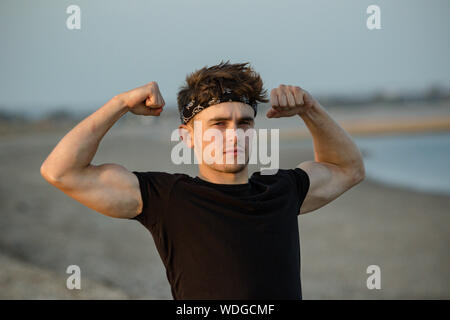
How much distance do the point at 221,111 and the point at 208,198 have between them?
423mm

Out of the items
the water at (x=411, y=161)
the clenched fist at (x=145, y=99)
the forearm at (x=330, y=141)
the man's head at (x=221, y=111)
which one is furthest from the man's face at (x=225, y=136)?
the water at (x=411, y=161)

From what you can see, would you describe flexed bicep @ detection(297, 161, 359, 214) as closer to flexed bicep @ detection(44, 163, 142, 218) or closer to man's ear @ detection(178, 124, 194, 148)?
man's ear @ detection(178, 124, 194, 148)

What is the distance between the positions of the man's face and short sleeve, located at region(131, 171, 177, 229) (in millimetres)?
238

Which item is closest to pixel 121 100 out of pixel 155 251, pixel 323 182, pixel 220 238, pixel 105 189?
pixel 105 189

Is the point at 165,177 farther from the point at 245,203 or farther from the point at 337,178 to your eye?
the point at 337,178

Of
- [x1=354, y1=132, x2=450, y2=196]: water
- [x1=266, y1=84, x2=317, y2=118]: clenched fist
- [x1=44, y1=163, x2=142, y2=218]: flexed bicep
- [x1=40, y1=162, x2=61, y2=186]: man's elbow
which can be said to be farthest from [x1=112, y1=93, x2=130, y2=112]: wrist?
[x1=354, y1=132, x2=450, y2=196]: water

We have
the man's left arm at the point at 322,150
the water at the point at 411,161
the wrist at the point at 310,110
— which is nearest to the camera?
the man's left arm at the point at 322,150

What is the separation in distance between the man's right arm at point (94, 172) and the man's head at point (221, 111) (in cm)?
28

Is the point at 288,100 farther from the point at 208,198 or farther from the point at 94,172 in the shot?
the point at 94,172

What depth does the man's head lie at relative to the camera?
2.09m

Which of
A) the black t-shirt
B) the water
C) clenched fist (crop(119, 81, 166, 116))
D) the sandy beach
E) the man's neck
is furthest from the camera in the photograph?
the water

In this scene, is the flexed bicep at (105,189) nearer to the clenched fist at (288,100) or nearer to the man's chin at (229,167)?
the man's chin at (229,167)

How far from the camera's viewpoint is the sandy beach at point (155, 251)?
455cm

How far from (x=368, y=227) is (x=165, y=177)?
6965 millimetres
